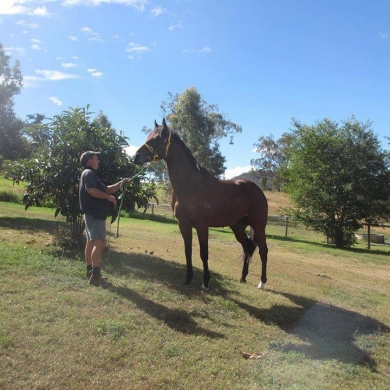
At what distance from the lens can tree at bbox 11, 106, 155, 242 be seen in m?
7.48

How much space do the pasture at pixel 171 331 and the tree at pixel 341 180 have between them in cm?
1450

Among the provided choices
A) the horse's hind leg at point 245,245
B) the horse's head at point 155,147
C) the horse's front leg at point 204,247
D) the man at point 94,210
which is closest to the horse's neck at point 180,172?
the horse's head at point 155,147

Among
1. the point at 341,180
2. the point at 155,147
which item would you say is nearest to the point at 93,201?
the point at 155,147

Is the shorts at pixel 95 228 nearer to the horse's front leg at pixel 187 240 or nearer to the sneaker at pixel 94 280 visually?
the sneaker at pixel 94 280

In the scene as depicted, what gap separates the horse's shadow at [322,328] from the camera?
14.1 feet

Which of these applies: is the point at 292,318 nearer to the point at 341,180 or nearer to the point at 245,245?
the point at 245,245

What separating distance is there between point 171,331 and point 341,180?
1924 centimetres

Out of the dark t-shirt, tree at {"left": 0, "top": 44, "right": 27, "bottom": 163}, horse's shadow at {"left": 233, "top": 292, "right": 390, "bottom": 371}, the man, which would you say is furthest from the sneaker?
tree at {"left": 0, "top": 44, "right": 27, "bottom": 163}

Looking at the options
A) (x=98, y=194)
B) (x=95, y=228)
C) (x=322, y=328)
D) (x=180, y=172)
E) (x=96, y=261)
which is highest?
(x=180, y=172)

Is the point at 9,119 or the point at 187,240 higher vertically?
the point at 9,119

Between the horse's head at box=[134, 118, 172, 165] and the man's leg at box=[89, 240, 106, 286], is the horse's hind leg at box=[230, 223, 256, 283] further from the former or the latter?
the man's leg at box=[89, 240, 106, 286]

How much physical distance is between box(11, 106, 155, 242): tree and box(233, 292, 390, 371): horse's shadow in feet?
13.4

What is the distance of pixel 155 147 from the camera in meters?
5.93

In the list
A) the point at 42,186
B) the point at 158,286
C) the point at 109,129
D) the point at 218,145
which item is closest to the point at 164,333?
the point at 158,286
